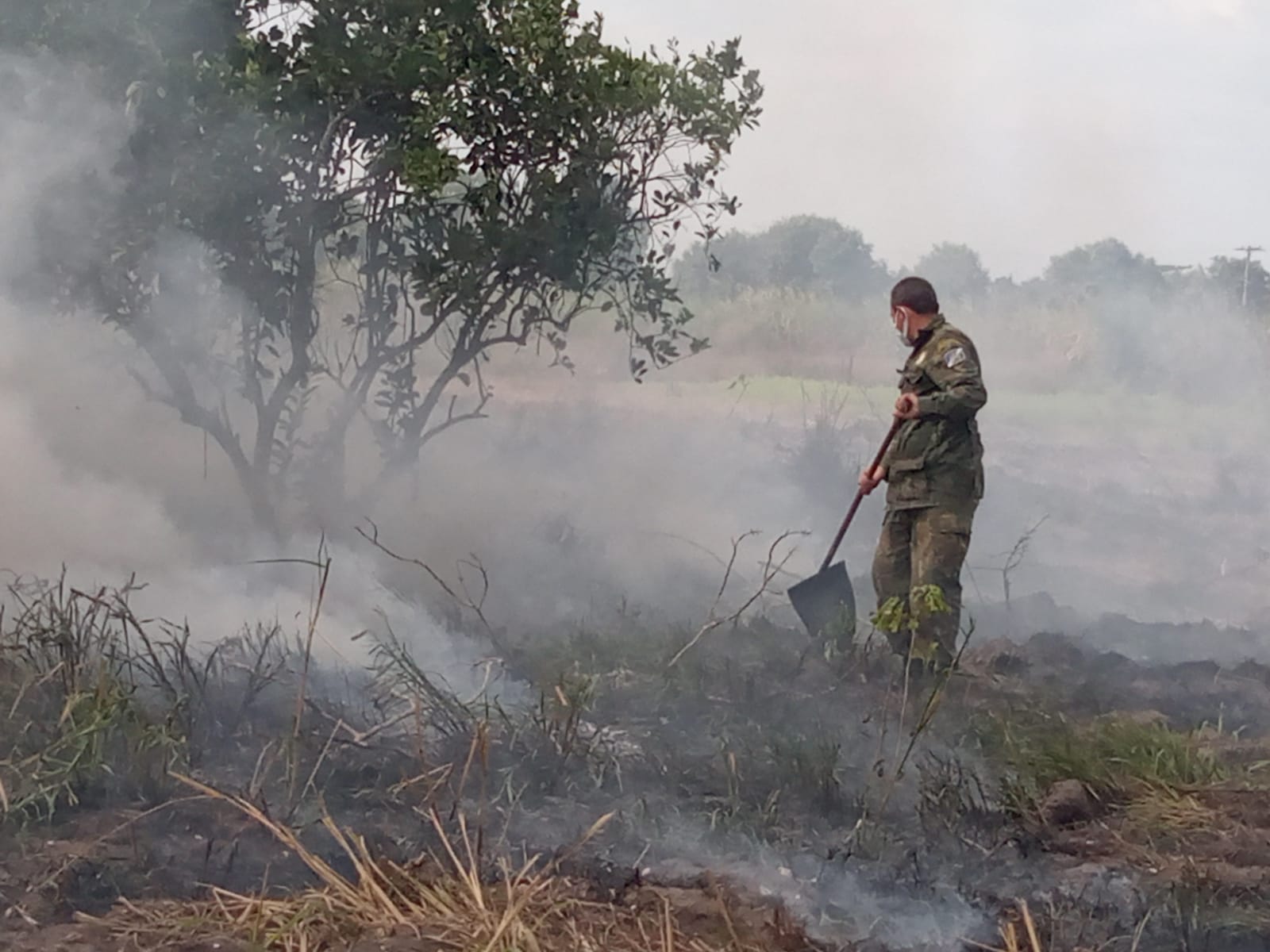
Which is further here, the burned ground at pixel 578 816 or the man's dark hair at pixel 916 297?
the man's dark hair at pixel 916 297

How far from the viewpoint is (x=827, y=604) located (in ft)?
→ 20.4

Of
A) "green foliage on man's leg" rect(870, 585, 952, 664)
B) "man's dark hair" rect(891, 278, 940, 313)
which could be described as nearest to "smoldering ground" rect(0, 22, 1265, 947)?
"green foliage on man's leg" rect(870, 585, 952, 664)

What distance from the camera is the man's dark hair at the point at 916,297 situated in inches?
225

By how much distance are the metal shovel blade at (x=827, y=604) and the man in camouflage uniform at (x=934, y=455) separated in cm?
41

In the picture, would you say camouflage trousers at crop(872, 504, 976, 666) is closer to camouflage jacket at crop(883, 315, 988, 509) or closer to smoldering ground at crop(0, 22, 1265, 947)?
camouflage jacket at crop(883, 315, 988, 509)

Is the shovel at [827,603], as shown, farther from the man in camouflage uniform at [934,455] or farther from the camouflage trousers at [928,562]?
the man in camouflage uniform at [934,455]

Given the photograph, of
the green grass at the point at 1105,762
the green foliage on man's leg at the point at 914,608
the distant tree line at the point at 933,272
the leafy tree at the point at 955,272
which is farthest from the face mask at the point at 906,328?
the leafy tree at the point at 955,272

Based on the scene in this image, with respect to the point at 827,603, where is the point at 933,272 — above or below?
above

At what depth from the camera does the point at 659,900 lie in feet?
11.7

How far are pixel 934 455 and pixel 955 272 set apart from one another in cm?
514

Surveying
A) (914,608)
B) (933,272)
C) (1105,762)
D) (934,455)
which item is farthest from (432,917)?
(933,272)

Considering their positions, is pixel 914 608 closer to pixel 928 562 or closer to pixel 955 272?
pixel 928 562

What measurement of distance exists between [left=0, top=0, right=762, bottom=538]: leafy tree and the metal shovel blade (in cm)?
176

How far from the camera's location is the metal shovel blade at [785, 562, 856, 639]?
6.16m
